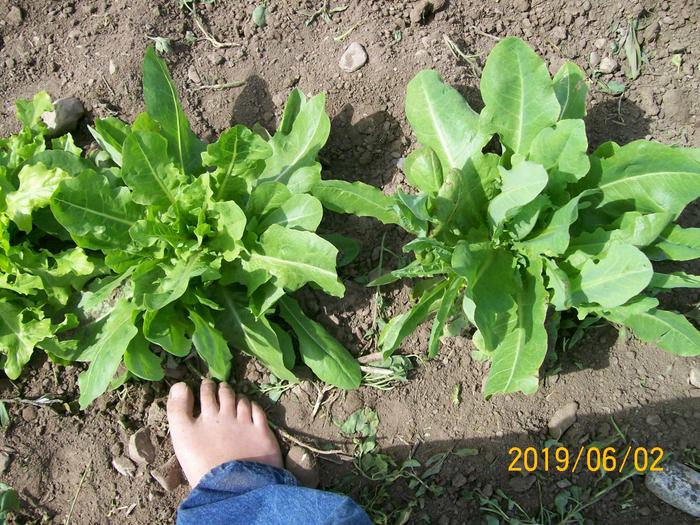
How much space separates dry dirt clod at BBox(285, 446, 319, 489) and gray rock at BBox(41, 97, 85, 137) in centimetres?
187

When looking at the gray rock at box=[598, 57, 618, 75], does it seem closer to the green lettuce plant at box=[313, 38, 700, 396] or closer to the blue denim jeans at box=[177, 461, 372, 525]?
the green lettuce plant at box=[313, 38, 700, 396]

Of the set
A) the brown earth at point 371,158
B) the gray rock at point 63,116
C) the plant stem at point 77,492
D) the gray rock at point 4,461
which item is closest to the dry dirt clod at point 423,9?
the brown earth at point 371,158

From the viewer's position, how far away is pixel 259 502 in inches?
98.7

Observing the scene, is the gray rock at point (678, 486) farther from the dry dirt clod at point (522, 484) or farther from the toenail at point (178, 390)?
the toenail at point (178, 390)

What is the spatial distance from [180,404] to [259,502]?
0.58 meters

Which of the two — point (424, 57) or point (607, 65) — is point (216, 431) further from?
point (607, 65)

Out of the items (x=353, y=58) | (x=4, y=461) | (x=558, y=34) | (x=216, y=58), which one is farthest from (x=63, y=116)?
(x=558, y=34)

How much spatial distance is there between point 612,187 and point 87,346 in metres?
2.27

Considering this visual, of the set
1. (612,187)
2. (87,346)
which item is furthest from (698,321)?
(87,346)

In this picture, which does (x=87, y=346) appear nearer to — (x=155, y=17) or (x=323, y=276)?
(x=323, y=276)

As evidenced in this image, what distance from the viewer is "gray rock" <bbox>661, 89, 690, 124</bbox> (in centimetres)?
284

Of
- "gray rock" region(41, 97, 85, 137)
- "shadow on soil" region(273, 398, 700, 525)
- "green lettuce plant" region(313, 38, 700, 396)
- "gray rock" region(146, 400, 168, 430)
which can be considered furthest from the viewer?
"gray rock" region(41, 97, 85, 137)
